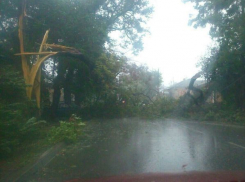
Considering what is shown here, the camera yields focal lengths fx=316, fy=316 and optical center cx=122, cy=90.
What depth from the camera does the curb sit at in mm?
7759

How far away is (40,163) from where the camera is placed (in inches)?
358

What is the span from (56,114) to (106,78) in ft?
19.0

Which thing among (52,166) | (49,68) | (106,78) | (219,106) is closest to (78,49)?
(106,78)

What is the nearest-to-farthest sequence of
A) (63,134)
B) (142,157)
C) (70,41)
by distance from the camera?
(142,157), (63,134), (70,41)

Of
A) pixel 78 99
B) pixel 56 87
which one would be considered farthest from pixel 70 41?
pixel 78 99

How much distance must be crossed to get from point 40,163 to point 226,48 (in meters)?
18.3

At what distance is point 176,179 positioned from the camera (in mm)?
7078

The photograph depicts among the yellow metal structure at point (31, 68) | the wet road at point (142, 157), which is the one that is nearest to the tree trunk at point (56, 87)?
the yellow metal structure at point (31, 68)

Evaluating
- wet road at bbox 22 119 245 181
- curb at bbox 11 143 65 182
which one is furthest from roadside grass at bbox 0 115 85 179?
wet road at bbox 22 119 245 181

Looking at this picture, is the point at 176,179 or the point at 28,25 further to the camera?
the point at 28,25

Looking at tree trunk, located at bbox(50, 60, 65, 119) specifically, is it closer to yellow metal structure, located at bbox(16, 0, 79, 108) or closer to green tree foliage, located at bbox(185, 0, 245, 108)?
yellow metal structure, located at bbox(16, 0, 79, 108)

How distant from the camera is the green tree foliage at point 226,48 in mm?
22497

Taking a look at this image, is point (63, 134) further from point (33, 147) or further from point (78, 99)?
point (78, 99)

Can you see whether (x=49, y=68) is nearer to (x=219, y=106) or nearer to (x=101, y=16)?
(x=101, y=16)
